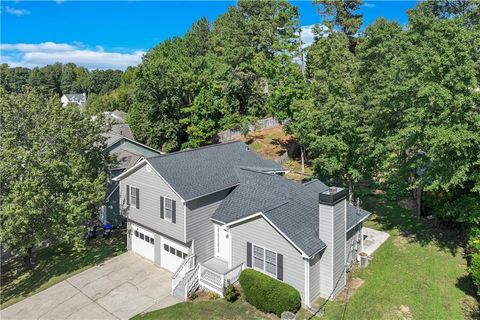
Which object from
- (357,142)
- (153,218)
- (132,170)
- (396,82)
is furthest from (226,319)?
Answer: (396,82)

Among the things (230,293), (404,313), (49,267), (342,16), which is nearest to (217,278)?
(230,293)

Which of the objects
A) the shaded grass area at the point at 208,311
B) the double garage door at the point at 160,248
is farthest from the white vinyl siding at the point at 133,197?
the shaded grass area at the point at 208,311

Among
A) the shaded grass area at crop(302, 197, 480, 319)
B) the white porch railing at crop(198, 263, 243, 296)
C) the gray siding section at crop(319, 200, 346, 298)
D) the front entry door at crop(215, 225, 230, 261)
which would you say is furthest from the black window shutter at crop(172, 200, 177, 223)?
the shaded grass area at crop(302, 197, 480, 319)

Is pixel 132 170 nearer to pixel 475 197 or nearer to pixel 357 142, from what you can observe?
pixel 357 142

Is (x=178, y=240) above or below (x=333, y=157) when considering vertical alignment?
below

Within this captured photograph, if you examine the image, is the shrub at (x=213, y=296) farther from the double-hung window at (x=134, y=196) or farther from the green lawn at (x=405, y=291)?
the double-hung window at (x=134, y=196)
